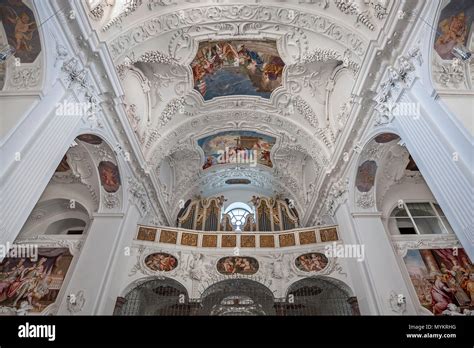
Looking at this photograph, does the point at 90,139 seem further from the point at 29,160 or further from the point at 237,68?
the point at 237,68

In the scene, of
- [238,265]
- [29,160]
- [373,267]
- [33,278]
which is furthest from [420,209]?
[33,278]

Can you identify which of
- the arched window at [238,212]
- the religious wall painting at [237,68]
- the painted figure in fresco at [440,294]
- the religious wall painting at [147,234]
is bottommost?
the painted figure in fresco at [440,294]

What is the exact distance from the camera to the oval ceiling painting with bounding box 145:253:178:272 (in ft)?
38.2

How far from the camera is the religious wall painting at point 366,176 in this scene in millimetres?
11531

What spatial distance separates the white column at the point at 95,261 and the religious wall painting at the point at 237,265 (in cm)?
377

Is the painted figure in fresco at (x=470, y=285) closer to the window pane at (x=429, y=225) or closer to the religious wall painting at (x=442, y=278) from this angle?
the religious wall painting at (x=442, y=278)

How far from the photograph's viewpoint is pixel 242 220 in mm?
19062

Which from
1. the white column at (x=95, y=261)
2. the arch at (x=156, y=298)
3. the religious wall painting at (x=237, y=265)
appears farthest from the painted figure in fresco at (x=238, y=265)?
the white column at (x=95, y=261)

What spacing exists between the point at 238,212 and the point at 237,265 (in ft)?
25.7

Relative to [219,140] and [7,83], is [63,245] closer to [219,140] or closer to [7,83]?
[7,83]

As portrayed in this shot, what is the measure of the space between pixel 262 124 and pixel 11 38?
425 inches

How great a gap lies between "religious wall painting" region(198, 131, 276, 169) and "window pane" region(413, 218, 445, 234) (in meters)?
7.67

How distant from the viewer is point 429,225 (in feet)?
39.7

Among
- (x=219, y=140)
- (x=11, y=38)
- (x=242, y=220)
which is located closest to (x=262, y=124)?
(x=219, y=140)
